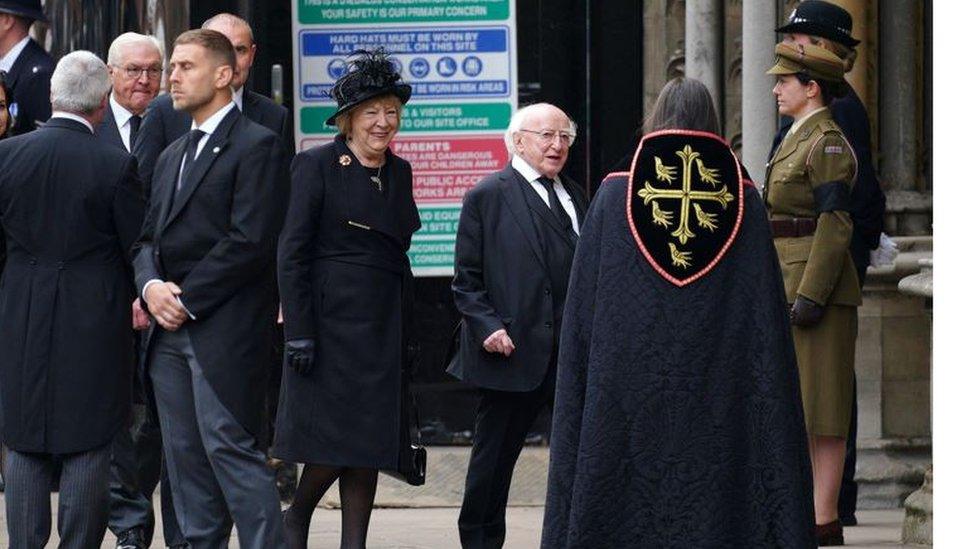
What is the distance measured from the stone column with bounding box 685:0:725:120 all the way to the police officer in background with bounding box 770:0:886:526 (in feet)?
4.52

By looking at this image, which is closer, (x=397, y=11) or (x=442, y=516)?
(x=442, y=516)

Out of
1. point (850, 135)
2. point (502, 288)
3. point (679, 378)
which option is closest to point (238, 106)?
point (502, 288)

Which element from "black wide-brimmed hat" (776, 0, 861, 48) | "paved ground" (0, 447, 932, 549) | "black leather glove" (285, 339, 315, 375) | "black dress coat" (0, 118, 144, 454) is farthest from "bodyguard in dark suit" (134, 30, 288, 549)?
"black wide-brimmed hat" (776, 0, 861, 48)

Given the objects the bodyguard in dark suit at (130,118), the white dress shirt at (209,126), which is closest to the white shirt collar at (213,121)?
the white dress shirt at (209,126)

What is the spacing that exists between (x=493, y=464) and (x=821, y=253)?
1.42 metres

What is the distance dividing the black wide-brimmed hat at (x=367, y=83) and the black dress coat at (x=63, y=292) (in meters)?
1.00

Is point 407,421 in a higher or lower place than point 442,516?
higher

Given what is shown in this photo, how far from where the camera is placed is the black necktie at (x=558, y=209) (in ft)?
29.3

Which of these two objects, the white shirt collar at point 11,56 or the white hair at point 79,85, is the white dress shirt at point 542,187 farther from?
the white shirt collar at point 11,56

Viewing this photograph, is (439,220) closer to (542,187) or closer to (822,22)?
(542,187)

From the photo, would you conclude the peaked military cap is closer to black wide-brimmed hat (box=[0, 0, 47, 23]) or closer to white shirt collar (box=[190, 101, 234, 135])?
white shirt collar (box=[190, 101, 234, 135])

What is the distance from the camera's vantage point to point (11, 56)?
9.80 m

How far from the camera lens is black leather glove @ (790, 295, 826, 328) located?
8.97 metres

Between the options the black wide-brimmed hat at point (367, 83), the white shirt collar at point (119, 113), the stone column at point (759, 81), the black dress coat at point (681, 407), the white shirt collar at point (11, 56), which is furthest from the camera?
the stone column at point (759, 81)
